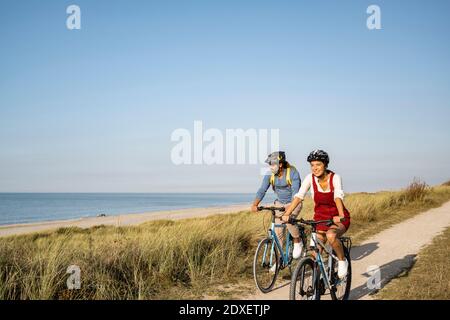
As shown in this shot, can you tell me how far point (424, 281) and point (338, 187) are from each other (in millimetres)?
2830

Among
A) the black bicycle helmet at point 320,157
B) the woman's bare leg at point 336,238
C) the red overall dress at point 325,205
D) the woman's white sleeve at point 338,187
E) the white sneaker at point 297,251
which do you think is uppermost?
the black bicycle helmet at point 320,157

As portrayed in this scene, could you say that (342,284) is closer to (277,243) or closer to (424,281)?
(277,243)

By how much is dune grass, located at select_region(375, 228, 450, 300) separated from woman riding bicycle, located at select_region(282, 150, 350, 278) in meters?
1.38

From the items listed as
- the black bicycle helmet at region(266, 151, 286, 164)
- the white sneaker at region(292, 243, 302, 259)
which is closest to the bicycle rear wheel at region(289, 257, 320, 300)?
the white sneaker at region(292, 243, 302, 259)

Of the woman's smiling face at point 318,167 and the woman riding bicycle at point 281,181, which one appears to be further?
the woman riding bicycle at point 281,181

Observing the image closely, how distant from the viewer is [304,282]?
4.89m

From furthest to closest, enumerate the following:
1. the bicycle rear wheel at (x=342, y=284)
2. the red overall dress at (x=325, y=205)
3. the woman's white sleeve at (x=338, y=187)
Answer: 1. the bicycle rear wheel at (x=342, y=284)
2. the red overall dress at (x=325, y=205)
3. the woman's white sleeve at (x=338, y=187)

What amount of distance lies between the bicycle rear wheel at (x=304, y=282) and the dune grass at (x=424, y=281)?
58.5 inches

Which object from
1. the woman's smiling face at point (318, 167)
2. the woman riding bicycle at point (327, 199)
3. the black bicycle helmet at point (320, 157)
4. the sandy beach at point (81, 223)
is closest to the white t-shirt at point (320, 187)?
the woman riding bicycle at point (327, 199)

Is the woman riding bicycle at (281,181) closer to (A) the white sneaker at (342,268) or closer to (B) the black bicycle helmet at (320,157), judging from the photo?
(A) the white sneaker at (342,268)

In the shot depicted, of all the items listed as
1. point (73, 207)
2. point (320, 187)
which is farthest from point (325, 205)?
point (73, 207)

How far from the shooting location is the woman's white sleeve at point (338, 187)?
16.7 ft
